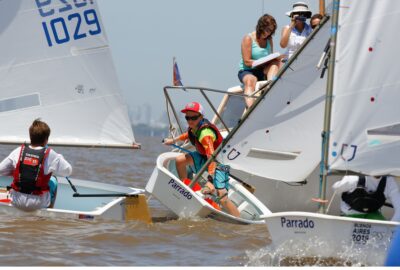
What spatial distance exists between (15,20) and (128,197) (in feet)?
8.08

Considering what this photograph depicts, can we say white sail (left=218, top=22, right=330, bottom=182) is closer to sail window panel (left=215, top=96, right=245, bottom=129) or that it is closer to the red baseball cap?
the red baseball cap

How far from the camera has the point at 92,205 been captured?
10328mm

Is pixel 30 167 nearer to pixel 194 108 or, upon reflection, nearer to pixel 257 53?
pixel 194 108

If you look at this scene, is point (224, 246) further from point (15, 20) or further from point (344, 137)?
point (15, 20)

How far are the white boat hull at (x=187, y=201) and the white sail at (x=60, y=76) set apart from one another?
0.97m

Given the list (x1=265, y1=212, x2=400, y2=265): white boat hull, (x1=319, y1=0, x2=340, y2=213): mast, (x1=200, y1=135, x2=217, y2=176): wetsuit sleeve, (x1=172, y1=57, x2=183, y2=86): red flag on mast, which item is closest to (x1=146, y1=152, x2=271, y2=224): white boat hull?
(x1=200, y1=135, x2=217, y2=176): wetsuit sleeve

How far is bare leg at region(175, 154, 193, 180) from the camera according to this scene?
9.93 meters

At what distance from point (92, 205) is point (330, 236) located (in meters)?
4.09

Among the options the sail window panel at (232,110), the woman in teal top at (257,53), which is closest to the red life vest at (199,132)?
the woman in teal top at (257,53)

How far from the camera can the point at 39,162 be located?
28.4ft

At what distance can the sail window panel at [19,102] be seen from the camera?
10.3 meters

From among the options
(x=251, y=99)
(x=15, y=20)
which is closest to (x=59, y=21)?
(x=15, y=20)

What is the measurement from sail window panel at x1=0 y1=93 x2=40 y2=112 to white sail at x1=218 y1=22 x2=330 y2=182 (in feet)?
8.77

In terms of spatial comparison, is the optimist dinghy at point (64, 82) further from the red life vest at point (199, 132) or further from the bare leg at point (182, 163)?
the red life vest at point (199, 132)
